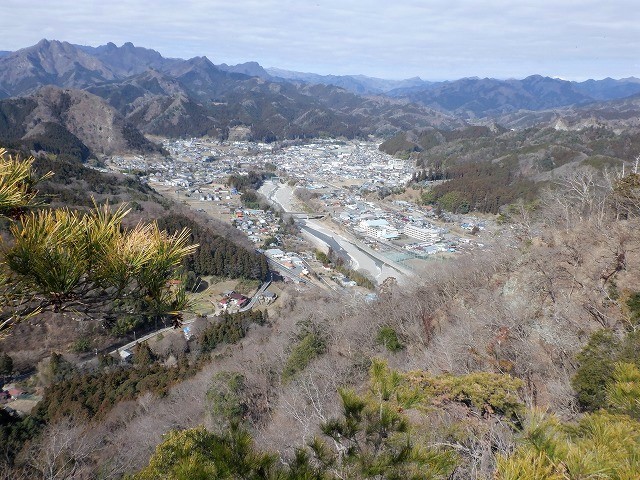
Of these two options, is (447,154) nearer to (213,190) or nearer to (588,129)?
(588,129)

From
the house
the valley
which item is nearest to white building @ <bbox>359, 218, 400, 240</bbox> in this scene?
the valley

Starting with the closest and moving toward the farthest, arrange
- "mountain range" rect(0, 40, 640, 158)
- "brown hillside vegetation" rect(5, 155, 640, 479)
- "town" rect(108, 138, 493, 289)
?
"brown hillside vegetation" rect(5, 155, 640, 479)
"town" rect(108, 138, 493, 289)
"mountain range" rect(0, 40, 640, 158)

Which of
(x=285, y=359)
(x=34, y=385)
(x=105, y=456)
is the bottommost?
(x=34, y=385)

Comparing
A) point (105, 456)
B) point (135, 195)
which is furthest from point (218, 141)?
point (105, 456)

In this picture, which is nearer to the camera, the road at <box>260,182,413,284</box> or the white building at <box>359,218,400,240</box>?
the road at <box>260,182,413,284</box>

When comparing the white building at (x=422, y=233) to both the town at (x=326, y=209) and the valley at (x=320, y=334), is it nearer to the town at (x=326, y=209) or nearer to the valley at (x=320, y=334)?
the town at (x=326, y=209)

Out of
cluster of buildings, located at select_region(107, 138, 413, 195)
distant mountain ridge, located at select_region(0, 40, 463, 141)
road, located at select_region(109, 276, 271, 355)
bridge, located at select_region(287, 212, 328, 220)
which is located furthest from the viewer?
distant mountain ridge, located at select_region(0, 40, 463, 141)

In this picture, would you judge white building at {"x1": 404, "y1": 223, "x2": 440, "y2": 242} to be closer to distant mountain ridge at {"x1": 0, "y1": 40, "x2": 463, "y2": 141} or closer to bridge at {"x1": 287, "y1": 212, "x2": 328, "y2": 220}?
bridge at {"x1": 287, "y1": 212, "x2": 328, "y2": 220}
